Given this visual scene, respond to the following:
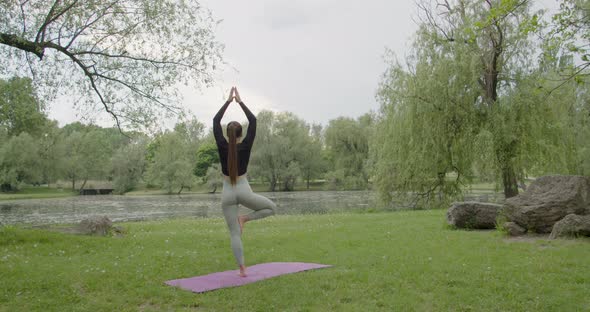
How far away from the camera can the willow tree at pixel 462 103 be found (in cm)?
1980

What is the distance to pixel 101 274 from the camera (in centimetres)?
763

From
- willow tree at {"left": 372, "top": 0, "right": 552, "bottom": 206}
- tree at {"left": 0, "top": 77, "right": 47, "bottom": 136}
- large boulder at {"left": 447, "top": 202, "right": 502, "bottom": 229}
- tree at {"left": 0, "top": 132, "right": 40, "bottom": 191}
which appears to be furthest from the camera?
tree at {"left": 0, "top": 132, "right": 40, "bottom": 191}

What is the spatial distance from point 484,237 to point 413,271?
14.1 feet

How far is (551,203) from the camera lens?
35.2 ft

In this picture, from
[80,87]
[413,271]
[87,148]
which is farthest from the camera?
[87,148]

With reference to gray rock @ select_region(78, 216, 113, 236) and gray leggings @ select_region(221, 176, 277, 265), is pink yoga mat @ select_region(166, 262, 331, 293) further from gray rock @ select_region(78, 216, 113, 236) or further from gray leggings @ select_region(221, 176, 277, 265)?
gray rock @ select_region(78, 216, 113, 236)

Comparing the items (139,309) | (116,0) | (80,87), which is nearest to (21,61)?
(80,87)

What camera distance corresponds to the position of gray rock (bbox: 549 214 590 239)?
9922mm

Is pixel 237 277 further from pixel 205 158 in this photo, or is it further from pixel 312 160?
pixel 205 158

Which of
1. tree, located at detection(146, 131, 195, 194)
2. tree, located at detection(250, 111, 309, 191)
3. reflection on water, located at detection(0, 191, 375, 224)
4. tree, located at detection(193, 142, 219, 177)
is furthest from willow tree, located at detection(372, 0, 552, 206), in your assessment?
tree, located at detection(193, 142, 219, 177)

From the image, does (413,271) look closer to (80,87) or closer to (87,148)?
(80,87)

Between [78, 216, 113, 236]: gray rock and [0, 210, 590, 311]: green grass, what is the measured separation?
107 cm

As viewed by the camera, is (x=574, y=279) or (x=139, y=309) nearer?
(x=139, y=309)

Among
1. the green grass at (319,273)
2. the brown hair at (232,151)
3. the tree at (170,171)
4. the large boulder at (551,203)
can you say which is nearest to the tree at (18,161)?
the tree at (170,171)
